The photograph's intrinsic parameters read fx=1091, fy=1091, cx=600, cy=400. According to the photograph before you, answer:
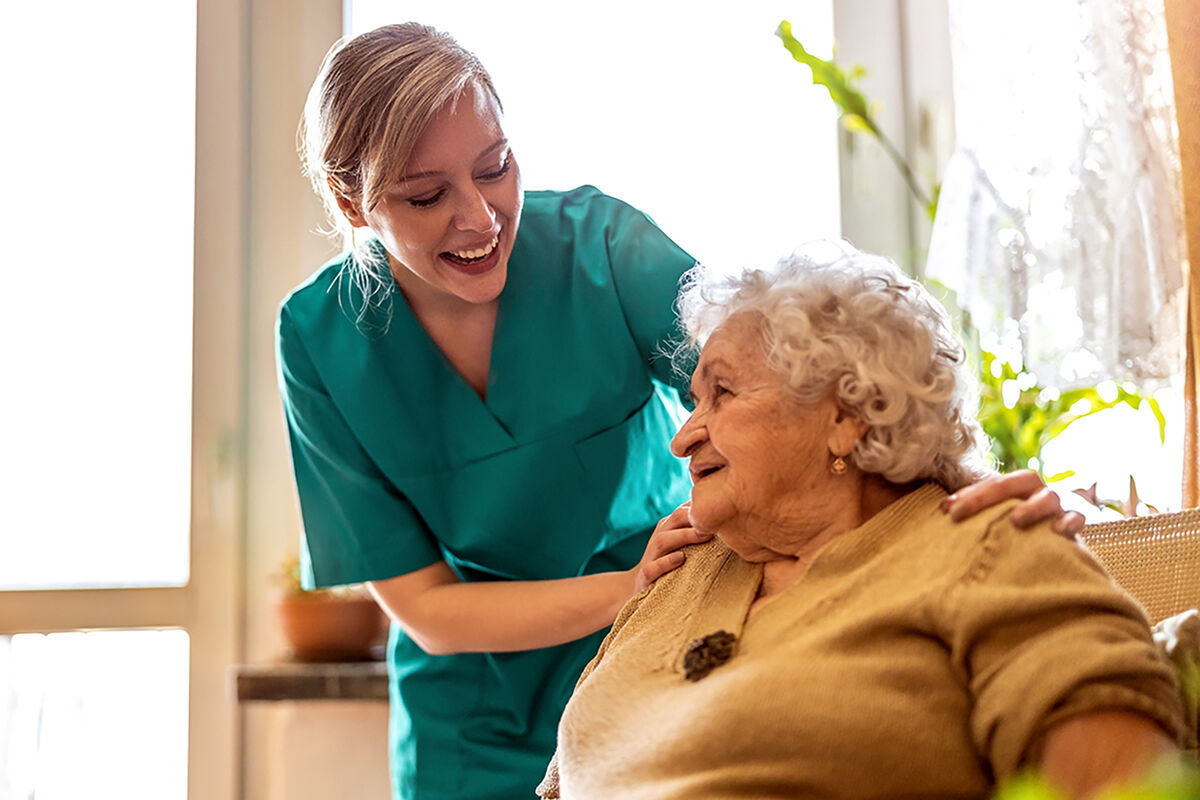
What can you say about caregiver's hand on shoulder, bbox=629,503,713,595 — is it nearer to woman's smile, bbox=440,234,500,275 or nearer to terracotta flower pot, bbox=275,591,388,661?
woman's smile, bbox=440,234,500,275

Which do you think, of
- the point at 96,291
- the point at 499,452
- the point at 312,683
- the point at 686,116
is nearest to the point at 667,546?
the point at 499,452

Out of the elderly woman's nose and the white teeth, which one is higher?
the elderly woman's nose

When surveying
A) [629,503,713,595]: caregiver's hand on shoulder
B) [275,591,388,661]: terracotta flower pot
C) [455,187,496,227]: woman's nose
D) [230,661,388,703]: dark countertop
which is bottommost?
[230,661,388,703]: dark countertop

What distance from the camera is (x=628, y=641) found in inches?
46.1

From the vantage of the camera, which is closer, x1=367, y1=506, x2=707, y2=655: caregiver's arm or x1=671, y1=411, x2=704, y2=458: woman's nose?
x1=671, y1=411, x2=704, y2=458: woman's nose

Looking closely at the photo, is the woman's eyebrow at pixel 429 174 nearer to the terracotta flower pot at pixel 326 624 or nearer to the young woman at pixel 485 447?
the young woman at pixel 485 447

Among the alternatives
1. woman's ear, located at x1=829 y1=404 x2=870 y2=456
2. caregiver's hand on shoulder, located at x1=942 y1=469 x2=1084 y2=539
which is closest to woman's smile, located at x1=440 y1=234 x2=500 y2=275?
woman's ear, located at x1=829 y1=404 x2=870 y2=456

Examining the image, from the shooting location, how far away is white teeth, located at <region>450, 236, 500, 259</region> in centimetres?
141

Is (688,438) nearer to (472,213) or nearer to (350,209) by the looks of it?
(472,213)

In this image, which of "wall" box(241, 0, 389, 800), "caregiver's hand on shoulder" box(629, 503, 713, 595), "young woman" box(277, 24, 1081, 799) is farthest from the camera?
"wall" box(241, 0, 389, 800)

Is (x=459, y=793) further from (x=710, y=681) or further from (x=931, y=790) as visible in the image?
(x=931, y=790)

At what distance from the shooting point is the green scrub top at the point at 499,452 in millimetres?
1560

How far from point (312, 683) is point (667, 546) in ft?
3.74

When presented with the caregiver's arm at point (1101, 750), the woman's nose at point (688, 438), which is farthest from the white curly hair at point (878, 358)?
the caregiver's arm at point (1101, 750)
